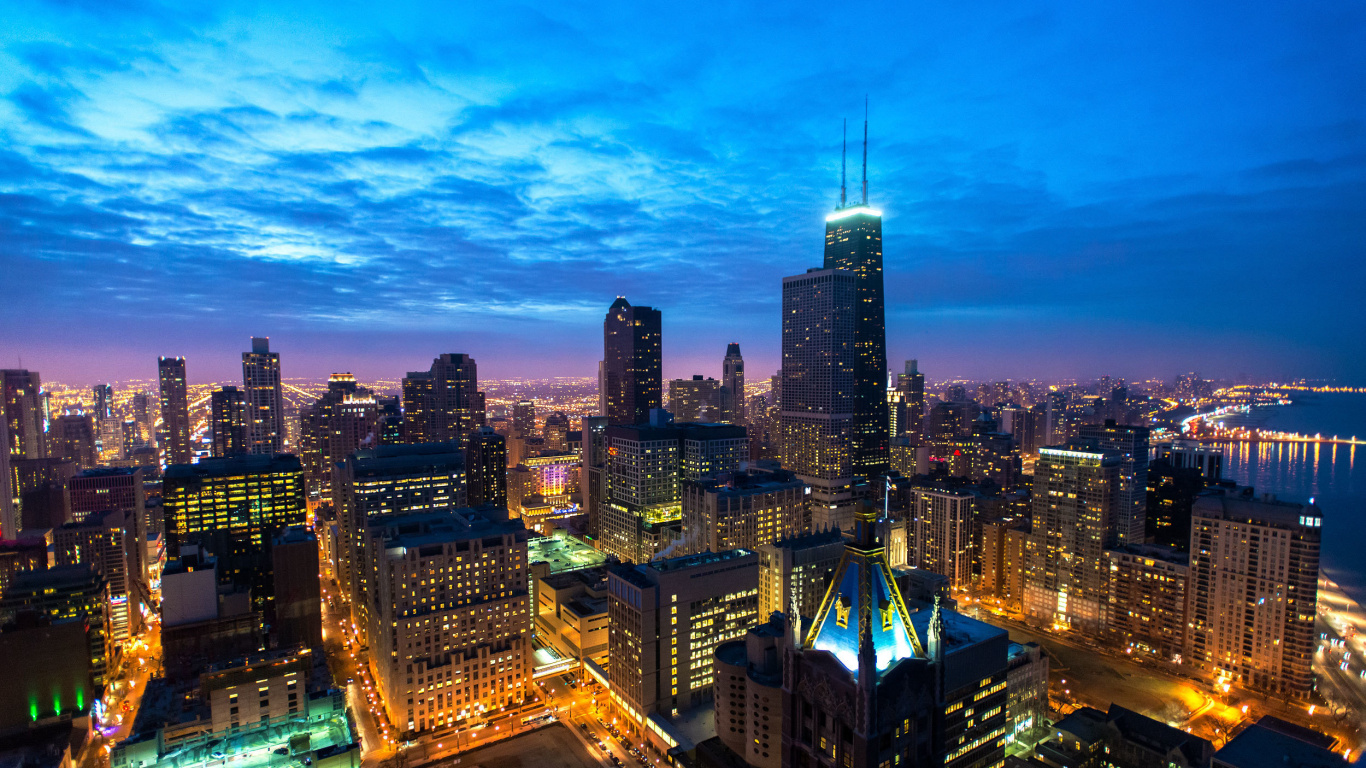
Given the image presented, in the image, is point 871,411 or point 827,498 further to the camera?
point 871,411

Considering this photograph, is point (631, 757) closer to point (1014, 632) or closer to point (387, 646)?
point (387, 646)

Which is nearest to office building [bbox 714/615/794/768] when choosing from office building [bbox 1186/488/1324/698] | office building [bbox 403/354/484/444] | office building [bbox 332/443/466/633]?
office building [bbox 332/443/466/633]

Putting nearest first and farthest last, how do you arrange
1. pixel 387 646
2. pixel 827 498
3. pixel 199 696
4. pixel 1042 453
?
pixel 199 696, pixel 387 646, pixel 1042 453, pixel 827 498

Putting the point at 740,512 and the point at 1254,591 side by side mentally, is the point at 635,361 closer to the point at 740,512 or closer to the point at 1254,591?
the point at 740,512

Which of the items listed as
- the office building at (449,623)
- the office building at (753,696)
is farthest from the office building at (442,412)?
the office building at (753,696)

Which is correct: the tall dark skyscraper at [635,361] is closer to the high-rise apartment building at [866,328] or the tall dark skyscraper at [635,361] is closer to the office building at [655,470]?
the high-rise apartment building at [866,328]

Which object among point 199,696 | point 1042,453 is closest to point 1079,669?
point 1042,453
